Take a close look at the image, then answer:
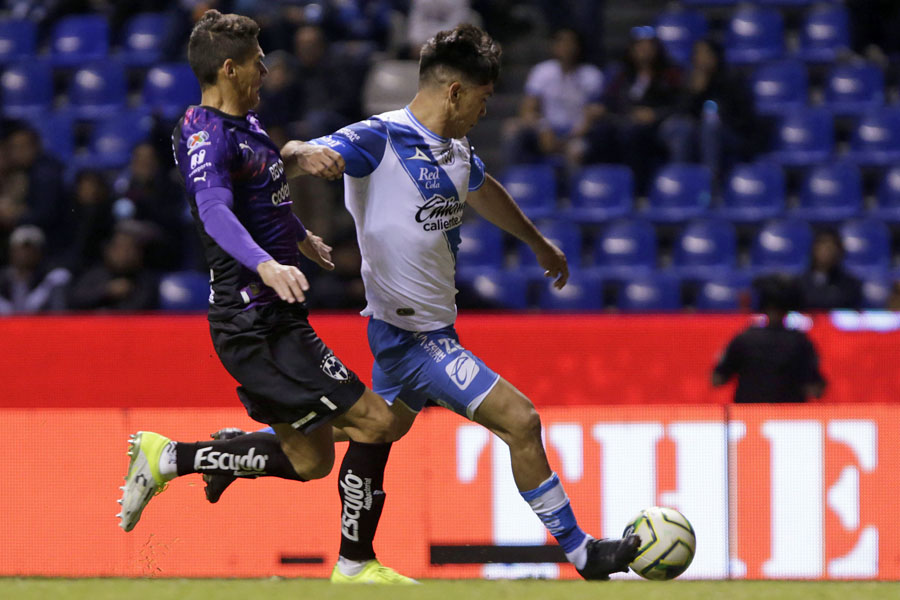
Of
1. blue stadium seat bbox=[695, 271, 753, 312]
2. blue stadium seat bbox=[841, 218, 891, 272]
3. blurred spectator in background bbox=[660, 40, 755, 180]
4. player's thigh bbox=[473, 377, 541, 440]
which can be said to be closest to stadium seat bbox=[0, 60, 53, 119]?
blurred spectator in background bbox=[660, 40, 755, 180]

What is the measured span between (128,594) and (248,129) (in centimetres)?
165

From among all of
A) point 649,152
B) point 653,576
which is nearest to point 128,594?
point 653,576

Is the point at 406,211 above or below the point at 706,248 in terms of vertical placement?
above

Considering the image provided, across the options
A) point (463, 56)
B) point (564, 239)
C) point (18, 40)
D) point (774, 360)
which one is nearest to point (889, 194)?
point (564, 239)

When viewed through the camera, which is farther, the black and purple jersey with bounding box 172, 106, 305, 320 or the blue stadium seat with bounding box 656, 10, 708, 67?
the blue stadium seat with bounding box 656, 10, 708, 67

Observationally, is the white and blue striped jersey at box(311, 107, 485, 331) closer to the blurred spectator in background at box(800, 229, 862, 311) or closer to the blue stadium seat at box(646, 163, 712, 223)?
the blurred spectator in background at box(800, 229, 862, 311)

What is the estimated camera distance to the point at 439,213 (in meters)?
5.16

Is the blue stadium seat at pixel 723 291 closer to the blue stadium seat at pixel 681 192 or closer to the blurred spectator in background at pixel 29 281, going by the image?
the blue stadium seat at pixel 681 192

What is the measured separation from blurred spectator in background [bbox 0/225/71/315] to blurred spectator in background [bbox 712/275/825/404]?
506 cm

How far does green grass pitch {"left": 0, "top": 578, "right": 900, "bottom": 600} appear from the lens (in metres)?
4.58

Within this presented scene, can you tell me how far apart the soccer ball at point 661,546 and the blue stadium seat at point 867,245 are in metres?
5.96

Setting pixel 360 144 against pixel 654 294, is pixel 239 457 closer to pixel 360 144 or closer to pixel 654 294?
pixel 360 144

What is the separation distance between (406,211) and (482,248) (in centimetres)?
592

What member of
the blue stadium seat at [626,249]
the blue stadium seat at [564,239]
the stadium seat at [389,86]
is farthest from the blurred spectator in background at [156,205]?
the blue stadium seat at [626,249]
